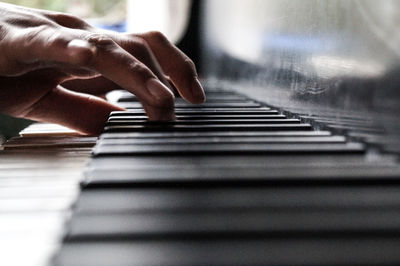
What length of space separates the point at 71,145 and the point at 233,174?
46cm

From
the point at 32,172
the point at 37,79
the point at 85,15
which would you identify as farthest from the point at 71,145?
the point at 85,15

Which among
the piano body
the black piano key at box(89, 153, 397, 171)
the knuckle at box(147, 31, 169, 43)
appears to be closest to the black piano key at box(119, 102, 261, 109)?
the piano body

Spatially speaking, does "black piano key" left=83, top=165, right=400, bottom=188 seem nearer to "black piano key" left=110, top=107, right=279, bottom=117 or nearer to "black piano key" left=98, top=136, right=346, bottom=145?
"black piano key" left=98, top=136, right=346, bottom=145

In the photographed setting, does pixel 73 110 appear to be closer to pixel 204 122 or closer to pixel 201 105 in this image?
pixel 201 105

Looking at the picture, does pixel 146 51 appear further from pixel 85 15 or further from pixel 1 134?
pixel 85 15

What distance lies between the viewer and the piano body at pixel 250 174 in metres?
0.30

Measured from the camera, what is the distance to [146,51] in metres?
1.02

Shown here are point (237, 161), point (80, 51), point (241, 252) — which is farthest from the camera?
point (80, 51)

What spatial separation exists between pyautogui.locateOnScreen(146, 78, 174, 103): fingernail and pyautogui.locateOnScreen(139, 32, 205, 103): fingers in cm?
25

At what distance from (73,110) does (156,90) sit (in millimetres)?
398

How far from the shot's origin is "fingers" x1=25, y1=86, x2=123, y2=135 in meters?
1.08

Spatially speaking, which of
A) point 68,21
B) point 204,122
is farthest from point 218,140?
point 68,21

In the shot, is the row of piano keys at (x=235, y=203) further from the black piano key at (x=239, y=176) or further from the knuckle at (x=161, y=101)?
the knuckle at (x=161, y=101)

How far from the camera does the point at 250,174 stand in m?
0.47
